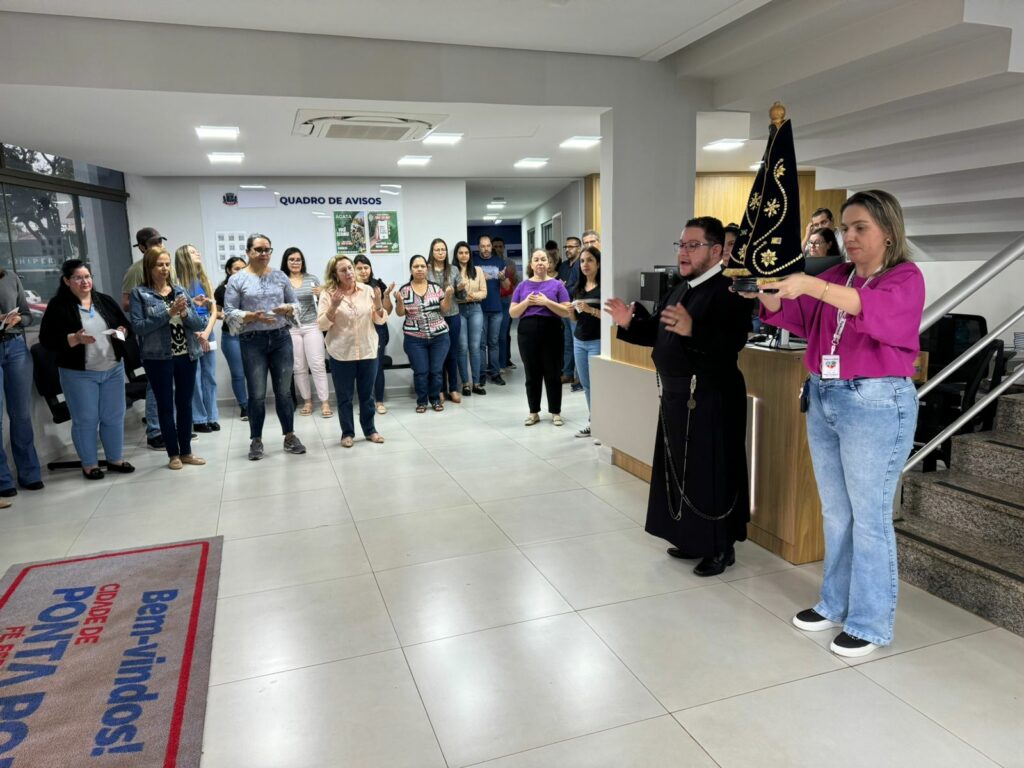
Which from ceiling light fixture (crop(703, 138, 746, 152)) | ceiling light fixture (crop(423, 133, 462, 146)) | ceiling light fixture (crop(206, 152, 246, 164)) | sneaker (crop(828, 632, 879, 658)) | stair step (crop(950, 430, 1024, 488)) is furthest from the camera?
ceiling light fixture (crop(703, 138, 746, 152))

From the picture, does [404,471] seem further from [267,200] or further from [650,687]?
[267,200]

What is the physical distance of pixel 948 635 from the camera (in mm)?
2672

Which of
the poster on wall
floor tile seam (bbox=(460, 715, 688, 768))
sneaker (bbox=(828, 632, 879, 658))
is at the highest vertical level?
the poster on wall

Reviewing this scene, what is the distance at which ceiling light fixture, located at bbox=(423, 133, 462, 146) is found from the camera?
5.92 m

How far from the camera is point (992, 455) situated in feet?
10.8

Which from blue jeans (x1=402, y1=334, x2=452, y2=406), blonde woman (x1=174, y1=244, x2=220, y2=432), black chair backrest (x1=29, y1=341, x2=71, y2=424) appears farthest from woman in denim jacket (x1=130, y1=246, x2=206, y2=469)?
blue jeans (x1=402, y1=334, x2=452, y2=406)

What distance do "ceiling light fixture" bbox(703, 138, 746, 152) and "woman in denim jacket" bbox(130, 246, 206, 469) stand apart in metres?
5.15

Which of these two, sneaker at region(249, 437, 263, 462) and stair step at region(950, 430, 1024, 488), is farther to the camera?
sneaker at region(249, 437, 263, 462)

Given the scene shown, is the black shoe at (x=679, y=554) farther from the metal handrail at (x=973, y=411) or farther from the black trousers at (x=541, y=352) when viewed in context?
the black trousers at (x=541, y=352)

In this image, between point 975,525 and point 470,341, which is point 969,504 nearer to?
point 975,525

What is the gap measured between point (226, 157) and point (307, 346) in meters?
2.04

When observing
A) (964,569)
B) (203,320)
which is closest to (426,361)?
(203,320)

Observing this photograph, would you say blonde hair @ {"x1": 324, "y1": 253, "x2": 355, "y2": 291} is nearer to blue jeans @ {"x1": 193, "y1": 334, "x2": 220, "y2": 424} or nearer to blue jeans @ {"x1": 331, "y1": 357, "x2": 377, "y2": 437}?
blue jeans @ {"x1": 331, "y1": 357, "x2": 377, "y2": 437}

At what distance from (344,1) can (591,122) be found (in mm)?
2415
